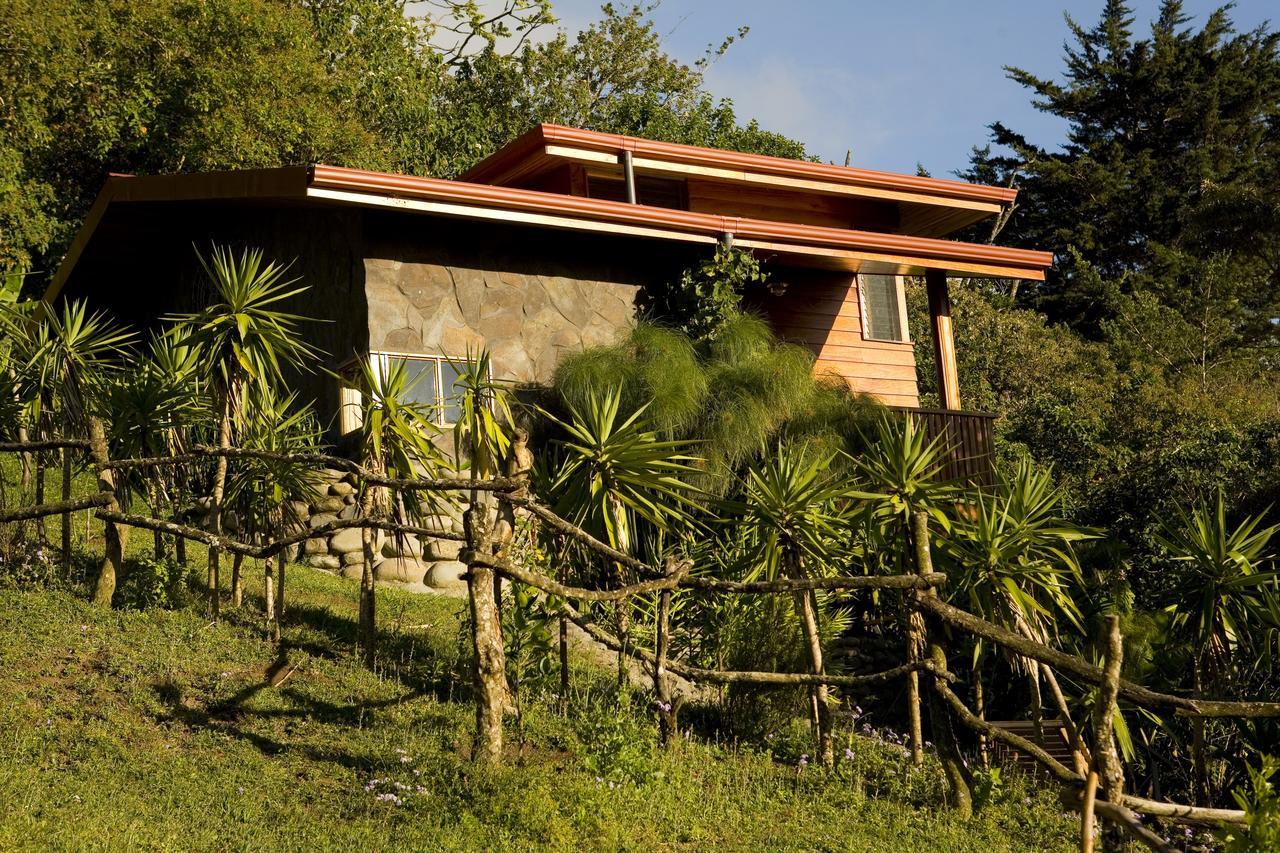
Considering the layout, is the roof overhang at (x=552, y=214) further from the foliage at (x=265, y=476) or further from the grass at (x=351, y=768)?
the grass at (x=351, y=768)

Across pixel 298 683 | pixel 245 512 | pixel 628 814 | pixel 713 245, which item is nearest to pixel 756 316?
pixel 713 245

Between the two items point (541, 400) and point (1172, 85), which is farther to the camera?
point (1172, 85)

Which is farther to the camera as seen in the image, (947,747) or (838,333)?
(838,333)

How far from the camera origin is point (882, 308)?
18828 mm

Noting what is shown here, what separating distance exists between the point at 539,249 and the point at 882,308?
19.1ft

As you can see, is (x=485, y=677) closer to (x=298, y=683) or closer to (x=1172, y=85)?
(x=298, y=683)

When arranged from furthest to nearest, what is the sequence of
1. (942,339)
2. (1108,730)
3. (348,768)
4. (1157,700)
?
1. (942,339)
2. (348,768)
3. (1157,700)
4. (1108,730)

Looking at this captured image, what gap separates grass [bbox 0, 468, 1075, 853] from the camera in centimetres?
689

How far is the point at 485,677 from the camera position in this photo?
7.64 meters

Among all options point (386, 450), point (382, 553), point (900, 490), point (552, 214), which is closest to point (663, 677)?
point (900, 490)

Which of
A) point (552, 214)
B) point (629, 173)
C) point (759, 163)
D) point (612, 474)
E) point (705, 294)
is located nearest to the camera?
point (612, 474)

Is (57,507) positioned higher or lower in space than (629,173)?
lower

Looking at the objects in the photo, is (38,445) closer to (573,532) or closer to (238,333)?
(238,333)

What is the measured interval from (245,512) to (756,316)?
7.28 metres
